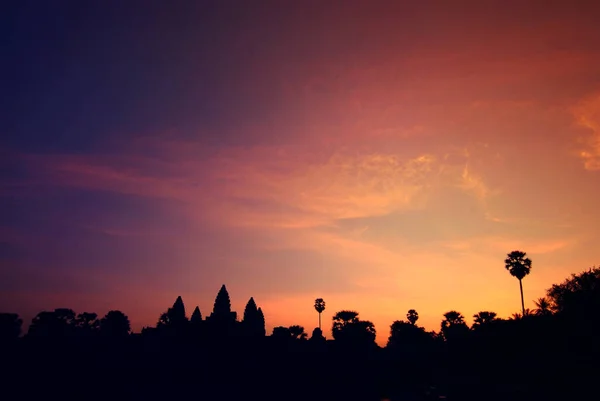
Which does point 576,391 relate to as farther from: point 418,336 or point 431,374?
point 418,336

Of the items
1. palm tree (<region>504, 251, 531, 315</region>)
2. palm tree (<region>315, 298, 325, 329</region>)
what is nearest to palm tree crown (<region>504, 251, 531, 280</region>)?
palm tree (<region>504, 251, 531, 315</region>)

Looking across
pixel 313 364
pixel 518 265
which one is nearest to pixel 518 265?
pixel 518 265

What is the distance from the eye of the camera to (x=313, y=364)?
54094mm

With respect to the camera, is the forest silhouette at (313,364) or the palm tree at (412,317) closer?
the forest silhouette at (313,364)

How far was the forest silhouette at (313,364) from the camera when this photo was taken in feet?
112

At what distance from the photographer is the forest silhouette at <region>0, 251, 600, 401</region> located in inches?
1350

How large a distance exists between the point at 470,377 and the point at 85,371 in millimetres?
44597

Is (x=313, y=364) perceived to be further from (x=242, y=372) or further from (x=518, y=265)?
(x=518, y=265)

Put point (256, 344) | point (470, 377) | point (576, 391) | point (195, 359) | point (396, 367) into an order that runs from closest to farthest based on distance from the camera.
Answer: point (576, 391) → point (470, 377) → point (195, 359) → point (256, 344) → point (396, 367)

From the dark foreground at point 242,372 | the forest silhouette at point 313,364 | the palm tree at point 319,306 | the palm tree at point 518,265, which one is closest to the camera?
the forest silhouette at point 313,364

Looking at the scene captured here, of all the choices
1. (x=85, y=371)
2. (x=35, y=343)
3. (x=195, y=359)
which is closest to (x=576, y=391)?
(x=195, y=359)

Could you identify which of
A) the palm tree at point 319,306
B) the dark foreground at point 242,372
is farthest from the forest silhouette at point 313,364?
the palm tree at point 319,306

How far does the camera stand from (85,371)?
4819 centimetres

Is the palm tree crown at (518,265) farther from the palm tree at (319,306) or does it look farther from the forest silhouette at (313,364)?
the palm tree at (319,306)
